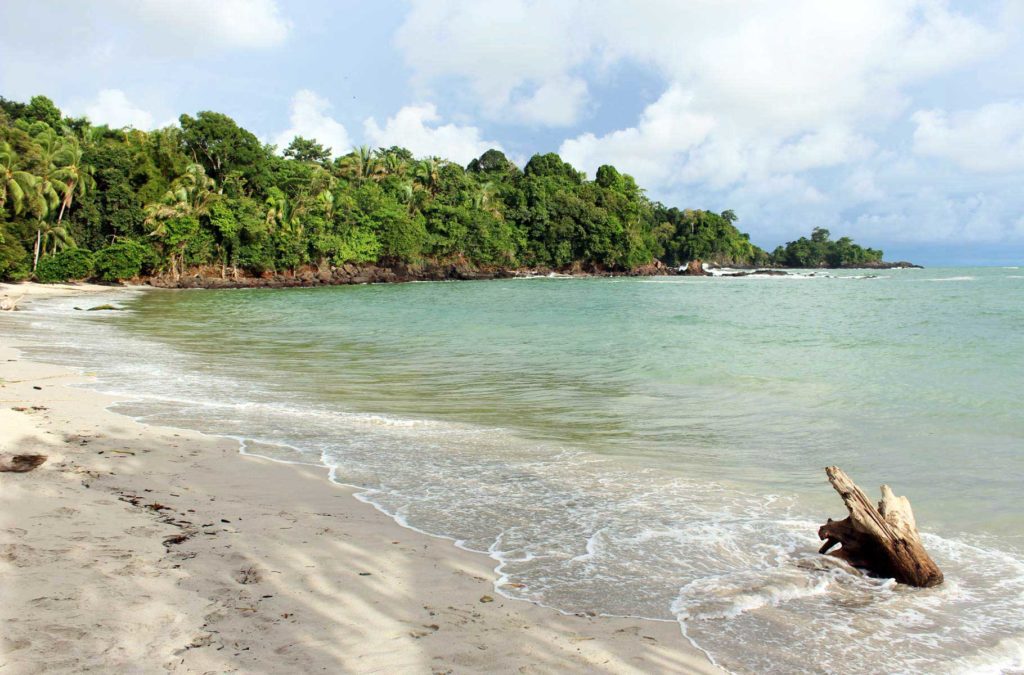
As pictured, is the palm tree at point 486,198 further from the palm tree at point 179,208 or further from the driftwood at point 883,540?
the driftwood at point 883,540

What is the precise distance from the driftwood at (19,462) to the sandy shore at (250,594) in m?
0.07

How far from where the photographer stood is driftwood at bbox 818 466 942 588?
4.04 m

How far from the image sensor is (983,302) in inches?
1393

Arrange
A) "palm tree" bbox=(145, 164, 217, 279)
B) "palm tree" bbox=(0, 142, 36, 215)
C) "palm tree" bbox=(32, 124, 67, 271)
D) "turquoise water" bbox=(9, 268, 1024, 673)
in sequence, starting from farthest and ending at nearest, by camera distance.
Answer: "palm tree" bbox=(145, 164, 217, 279)
"palm tree" bbox=(32, 124, 67, 271)
"palm tree" bbox=(0, 142, 36, 215)
"turquoise water" bbox=(9, 268, 1024, 673)

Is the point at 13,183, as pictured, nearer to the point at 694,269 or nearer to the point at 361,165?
the point at 361,165

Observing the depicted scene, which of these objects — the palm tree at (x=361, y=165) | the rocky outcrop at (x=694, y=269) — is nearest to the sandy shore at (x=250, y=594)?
the palm tree at (x=361, y=165)

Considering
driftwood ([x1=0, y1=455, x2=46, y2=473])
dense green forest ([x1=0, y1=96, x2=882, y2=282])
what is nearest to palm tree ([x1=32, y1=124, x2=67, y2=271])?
dense green forest ([x1=0, y1=96, x2=882, y2=282])

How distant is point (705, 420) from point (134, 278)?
5191cm

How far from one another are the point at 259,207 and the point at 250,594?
58.7m

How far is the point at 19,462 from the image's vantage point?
4938 millimetres

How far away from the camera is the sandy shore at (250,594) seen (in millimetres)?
2816

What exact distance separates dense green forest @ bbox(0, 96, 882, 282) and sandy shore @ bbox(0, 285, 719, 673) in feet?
133

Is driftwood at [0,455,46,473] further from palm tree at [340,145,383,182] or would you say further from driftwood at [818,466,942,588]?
palm tree at [340,145,383,182]

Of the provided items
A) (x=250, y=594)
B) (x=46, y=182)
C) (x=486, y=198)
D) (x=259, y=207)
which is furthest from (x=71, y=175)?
(x=250, y=594)
